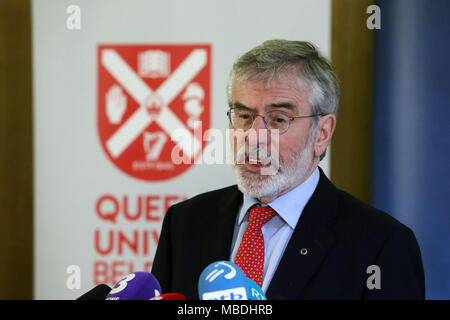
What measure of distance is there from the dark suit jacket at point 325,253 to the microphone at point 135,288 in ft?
1.30

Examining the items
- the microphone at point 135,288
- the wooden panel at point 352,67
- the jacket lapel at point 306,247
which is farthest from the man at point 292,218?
the wooden panel at point 352,67

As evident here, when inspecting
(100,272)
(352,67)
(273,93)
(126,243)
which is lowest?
(100,272)

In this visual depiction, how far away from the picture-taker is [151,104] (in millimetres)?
2391

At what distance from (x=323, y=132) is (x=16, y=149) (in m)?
1.58

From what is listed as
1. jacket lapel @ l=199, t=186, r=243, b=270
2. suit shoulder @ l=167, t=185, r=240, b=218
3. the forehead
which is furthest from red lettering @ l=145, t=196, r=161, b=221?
the forehead

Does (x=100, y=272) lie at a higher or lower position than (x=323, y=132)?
lower

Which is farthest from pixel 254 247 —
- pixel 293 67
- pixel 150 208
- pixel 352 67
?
pixel 352 67

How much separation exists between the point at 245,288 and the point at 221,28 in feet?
5.57

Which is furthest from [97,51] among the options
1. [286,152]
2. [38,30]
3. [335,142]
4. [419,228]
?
[419,228]

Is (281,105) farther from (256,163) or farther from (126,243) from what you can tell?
(126,243)

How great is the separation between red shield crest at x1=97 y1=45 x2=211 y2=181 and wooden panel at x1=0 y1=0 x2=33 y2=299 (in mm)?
392

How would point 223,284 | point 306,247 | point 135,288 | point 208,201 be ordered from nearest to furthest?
point 223,284, point 135,288, point 306,247, point 208,201

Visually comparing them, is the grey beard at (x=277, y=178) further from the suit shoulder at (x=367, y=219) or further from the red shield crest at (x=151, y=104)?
the red shield crest at (x=151, y=104)

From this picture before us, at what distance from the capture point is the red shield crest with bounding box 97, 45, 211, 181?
7.79 ft
